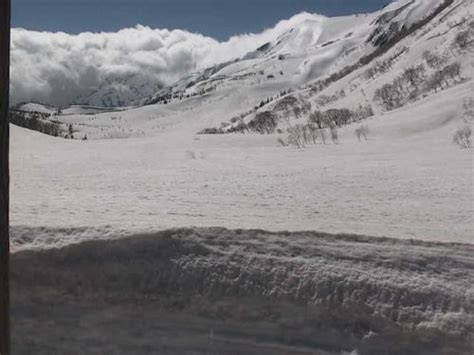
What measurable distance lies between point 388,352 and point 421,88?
68.8 ft

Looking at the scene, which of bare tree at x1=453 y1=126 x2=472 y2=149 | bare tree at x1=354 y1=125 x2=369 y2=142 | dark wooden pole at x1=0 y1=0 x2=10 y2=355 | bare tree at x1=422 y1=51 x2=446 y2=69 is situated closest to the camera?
dark wooden pole at x1=0 y1=0 x2=10 y2=355

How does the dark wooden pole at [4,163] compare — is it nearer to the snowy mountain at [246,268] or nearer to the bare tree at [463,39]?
the snowy mountain at [246,268]

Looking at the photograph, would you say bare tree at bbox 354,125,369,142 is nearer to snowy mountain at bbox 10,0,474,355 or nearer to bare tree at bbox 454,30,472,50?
snowy mountain at bbox 10,0,474,355

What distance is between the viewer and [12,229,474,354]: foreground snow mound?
12.1 feet

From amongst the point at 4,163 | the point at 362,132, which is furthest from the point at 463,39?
the point at 4,163

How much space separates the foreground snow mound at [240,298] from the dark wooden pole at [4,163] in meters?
1.77

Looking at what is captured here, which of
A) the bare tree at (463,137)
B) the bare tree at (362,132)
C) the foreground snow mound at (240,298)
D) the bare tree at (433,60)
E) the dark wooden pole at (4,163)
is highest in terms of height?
the bare tree at (433,60)

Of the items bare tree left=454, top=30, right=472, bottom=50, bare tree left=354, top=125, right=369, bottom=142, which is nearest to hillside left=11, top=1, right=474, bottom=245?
bare tree left=354, top=125, right=369, bottom=142

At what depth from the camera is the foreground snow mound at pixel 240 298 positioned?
12.1ft

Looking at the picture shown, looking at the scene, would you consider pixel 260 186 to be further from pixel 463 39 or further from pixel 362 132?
pixel 463 39

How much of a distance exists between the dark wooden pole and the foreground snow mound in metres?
1.77

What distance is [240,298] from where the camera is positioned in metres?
3.85

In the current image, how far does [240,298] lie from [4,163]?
2.15 m

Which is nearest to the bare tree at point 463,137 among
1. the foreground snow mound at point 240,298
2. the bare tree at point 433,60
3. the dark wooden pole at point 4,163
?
the foreground snow mound at point 240,298
